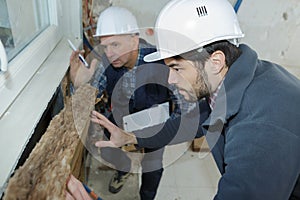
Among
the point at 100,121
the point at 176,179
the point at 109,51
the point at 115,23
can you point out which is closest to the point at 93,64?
the point at 109,51

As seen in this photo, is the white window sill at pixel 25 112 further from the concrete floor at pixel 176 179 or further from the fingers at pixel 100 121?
the concrete floor at pixel 176 179

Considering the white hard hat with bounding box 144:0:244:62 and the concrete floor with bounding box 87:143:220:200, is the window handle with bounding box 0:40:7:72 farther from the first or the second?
the concrete floor with bounding box 87:143:220:200

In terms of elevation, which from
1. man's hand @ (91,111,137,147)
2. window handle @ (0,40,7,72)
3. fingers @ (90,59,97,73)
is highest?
window handle @ (0,40,7,72)

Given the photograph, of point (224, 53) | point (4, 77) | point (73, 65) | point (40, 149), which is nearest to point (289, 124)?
point (224, 53)

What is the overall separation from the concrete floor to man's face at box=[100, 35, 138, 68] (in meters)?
0.80

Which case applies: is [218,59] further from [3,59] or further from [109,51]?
[109,51]

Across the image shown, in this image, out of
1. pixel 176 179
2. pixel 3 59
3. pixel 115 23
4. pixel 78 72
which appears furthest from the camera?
pixel 176 179

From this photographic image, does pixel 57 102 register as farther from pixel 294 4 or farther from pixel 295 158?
pixel 294 4

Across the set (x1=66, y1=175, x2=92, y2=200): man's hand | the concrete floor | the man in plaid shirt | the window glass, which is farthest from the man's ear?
the concrete floor

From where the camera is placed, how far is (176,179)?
178cm

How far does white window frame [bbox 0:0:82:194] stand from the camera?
622mm

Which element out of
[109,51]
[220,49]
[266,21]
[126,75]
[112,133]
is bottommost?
[112,133]

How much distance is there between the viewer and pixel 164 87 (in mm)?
1324

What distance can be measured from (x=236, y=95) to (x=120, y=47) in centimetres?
81
